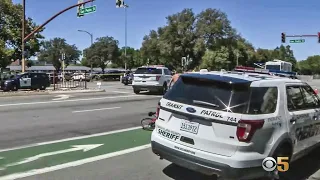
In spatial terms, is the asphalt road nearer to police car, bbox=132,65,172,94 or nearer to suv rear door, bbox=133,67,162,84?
police car, bbox=132,65,172,94

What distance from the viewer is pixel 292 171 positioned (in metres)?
6.38

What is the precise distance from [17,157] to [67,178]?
1.70 meters

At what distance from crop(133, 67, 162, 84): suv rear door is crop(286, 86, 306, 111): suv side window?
17296 mm

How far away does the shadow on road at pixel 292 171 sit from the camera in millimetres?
5879

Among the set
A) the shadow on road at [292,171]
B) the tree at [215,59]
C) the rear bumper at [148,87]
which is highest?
the tree at [215,59]

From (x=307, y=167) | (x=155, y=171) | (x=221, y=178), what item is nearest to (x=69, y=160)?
(x=155, y=171)

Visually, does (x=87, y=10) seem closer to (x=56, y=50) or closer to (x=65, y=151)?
(x=65, y=151)

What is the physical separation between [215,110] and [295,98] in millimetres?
1636

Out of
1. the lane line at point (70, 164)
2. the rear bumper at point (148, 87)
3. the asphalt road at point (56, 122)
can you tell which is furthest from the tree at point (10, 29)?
the lane line at point (70, 164)

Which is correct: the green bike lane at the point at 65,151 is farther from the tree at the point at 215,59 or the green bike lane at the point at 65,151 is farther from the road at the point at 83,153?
the tree at the point at 215,59

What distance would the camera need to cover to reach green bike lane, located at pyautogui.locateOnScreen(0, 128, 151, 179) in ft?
20.1

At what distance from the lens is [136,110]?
1484cm

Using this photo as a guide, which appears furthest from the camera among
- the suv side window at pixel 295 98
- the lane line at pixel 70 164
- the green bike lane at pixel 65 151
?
the green bike lane at pixel 65 151

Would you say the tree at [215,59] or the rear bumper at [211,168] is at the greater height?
the tree at [215,59]
